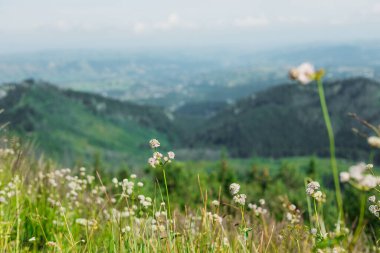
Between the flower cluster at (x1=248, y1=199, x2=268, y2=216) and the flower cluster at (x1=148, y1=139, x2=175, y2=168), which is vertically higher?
the flower cluster at (x1=148, y1=139, x2=175, y2=168)

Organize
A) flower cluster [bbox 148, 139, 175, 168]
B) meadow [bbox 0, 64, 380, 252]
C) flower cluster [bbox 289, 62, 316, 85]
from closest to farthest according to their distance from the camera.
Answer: flower cluster [bbox 289, 62, 316, 85] → meadow [bbox 0, 64, 380, 252] → flower cluster [bbox 148, 139, 175, 168]

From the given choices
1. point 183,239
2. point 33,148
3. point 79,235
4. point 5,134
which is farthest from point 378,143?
point 33,148

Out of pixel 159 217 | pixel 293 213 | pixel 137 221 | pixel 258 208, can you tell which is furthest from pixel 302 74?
pixel 258 208

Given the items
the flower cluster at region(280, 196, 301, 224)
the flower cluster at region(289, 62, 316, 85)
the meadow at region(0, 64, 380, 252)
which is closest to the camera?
the flower cluster at region(289, 62, 316, 85)

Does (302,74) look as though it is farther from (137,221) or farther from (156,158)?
(137,221)

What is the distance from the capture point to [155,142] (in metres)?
2.95

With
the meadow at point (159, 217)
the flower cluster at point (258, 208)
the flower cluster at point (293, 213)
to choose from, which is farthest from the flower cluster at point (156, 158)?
the flower cluster at point (258, 208)

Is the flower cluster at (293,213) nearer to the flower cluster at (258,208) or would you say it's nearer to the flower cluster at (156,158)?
the flower cluster at (258,208)

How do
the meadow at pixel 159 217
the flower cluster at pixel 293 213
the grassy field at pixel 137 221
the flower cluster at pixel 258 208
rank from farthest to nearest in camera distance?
the flower cluster at pixel 258 208 < the flower cluster at pixel 293 213 < the grassy field at pixel 137 221 < the meadow at pixel 159 217

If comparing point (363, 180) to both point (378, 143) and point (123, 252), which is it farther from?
point (123, 252)

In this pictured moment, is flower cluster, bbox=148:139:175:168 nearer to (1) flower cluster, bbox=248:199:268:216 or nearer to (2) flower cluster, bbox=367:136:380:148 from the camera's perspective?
(1) flower cluster, bbox=248:199:268:216

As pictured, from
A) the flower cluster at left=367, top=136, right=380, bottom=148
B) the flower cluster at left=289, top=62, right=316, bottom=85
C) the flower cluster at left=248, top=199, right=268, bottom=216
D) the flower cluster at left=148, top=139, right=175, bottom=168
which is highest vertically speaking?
the flower cluster at left=289, top=62, right=316, bottom=85

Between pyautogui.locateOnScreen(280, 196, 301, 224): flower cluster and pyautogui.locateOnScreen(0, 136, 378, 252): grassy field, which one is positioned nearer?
pyautogui.locateOnScreen(0, 136, 378, 252): grassy field

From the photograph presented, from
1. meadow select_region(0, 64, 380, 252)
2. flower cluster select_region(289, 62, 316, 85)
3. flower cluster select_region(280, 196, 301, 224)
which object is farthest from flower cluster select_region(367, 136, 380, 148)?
flower cluster select_region(280, 196, 301, 224)
